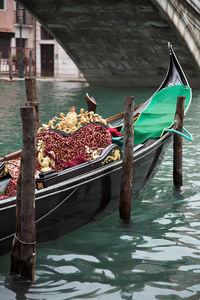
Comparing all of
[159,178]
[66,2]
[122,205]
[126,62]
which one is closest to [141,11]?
[66,2]

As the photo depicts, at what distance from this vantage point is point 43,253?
342 centimetres

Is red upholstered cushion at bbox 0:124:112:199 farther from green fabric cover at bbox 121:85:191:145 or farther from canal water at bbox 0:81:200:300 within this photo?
green fabric cover at bbox 121:85:191:145

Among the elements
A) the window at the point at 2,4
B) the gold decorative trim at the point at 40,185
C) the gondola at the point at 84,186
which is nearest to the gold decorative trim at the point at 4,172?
the gondola at the point at 84,186

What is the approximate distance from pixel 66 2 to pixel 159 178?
9093 millimetres

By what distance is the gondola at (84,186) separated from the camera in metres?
3.29

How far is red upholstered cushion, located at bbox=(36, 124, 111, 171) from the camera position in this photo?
3953mm

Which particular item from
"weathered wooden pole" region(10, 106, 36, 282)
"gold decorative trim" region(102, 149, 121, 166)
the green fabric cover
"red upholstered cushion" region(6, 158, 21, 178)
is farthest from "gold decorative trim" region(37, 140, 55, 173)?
the green fabric cover

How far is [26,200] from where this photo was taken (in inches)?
110

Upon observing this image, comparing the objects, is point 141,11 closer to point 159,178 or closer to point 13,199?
point 159,178

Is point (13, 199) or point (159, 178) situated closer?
point (13, 199)

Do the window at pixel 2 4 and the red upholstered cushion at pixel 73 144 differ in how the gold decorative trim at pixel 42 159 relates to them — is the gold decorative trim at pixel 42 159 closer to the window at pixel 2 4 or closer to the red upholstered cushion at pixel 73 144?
the red upholstered cushion at pixel 73 144

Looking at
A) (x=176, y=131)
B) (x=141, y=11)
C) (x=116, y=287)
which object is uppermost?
(x=141, y=11)

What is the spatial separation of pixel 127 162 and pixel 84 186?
14.6 inches

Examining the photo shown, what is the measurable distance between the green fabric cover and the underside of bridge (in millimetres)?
6718
